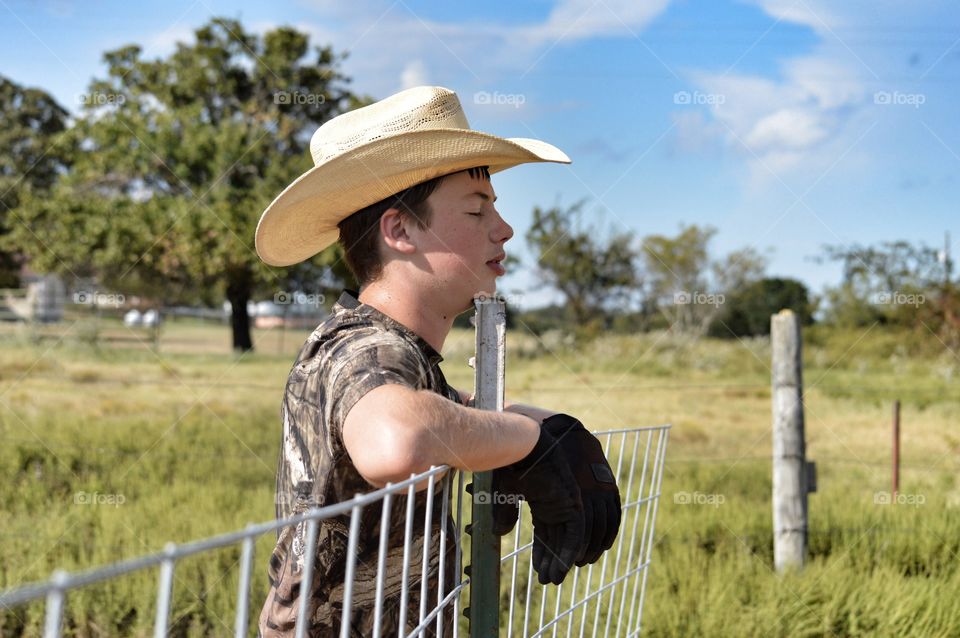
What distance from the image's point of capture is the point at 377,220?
5.24 ft

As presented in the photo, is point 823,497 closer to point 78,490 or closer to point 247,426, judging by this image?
point 78,490

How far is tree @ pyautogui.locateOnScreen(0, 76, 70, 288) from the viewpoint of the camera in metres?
27.7

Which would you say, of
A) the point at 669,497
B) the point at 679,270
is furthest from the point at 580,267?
the point at 669,497

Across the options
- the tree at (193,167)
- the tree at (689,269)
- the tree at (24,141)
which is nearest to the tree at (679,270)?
the tree at (689,269)

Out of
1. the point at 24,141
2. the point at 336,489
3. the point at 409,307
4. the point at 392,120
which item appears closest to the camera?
the point at 336,489

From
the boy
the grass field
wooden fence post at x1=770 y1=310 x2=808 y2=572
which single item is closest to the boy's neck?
the boy

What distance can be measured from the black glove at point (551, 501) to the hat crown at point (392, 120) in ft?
1.90

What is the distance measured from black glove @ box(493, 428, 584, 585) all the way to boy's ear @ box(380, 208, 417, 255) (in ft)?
1.30

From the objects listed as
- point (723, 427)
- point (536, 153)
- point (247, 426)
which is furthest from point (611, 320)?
point (536, 153)

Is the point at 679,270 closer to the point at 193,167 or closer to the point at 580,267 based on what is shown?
the point at 580,267

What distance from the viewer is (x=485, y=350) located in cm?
146

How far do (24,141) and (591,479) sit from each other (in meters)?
33.6

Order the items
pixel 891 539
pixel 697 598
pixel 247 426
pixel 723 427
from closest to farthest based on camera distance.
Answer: pixel 697 598 → pixel 891 539 → pixel 247 426 → pixel 723 427

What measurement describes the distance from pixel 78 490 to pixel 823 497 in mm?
4130
